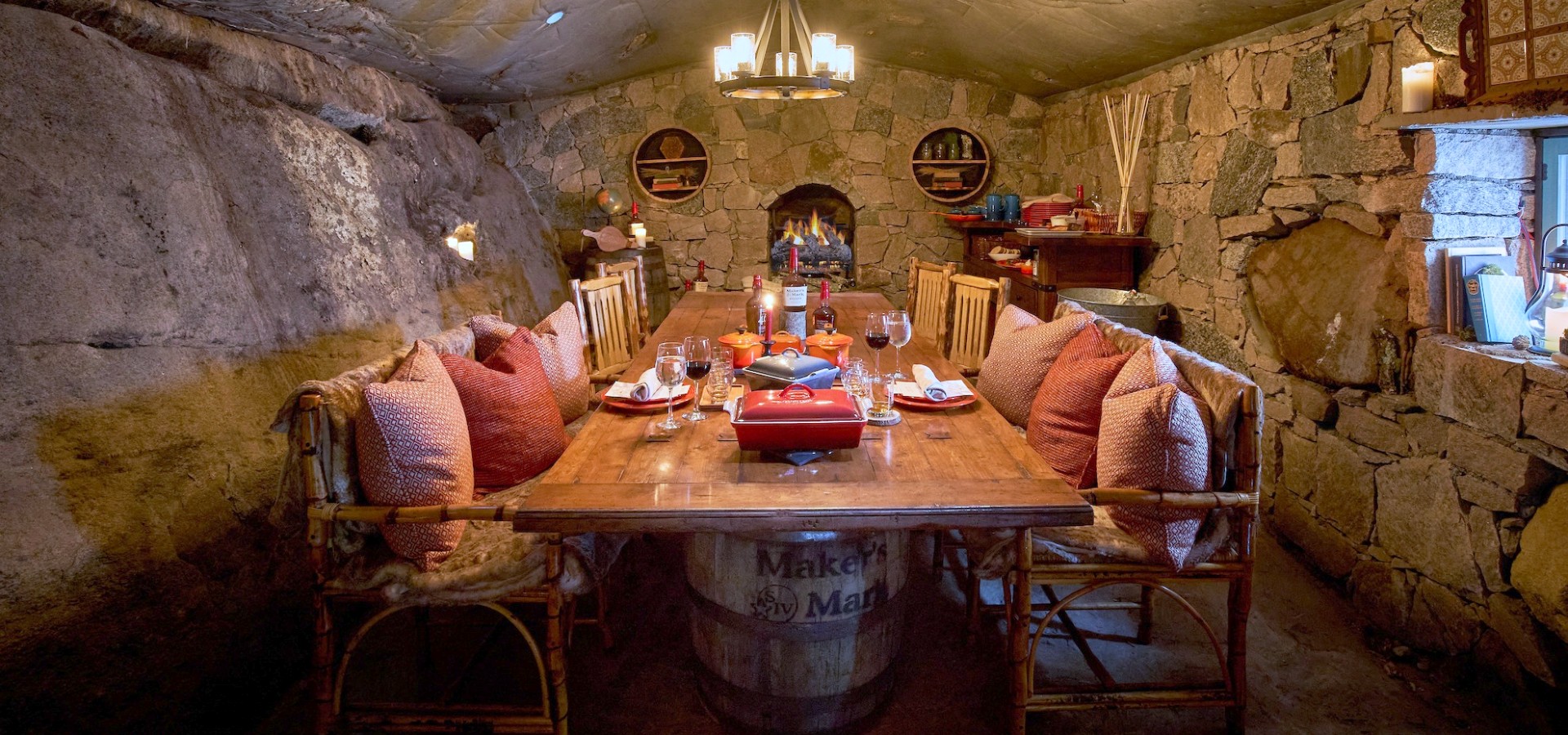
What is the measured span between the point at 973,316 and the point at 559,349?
5.60ft

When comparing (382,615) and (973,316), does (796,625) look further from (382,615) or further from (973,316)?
(973,316)

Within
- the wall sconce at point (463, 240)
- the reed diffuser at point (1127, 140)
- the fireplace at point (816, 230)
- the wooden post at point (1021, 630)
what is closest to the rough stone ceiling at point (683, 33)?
the reed diffuser at point (1127, 140)

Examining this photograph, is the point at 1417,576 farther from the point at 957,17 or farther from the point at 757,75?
the point at 957,17

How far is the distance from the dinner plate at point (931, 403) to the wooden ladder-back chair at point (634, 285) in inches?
72.8

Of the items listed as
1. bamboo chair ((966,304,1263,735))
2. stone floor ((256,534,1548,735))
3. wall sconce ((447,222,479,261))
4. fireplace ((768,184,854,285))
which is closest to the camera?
bamboo chair ((966,304,1263,735))

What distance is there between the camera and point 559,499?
1597 millimetres

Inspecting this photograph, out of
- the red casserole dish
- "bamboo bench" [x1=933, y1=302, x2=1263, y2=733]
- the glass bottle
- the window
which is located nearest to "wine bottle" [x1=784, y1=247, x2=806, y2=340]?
the red casserole dish

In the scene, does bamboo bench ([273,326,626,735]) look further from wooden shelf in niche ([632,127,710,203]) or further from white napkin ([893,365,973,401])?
wooden shelf in niche ([632,127,710,203])

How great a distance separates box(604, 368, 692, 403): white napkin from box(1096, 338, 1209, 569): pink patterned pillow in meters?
1.08

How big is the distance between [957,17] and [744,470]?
12.3 ft

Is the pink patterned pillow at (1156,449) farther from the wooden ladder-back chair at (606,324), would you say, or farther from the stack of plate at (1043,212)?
the stack of plate at (1043,212)

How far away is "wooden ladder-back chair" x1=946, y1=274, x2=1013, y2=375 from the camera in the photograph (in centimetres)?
332

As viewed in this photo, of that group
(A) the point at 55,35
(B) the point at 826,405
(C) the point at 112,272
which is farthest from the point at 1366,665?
(A) the point at 55,35

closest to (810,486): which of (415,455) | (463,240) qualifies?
(415,455)
